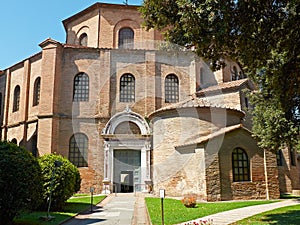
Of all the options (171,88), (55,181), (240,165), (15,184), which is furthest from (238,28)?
(171,88)

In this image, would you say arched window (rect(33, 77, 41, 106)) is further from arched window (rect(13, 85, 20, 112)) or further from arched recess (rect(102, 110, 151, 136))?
arched recess (rect(102, 110, 151, 136))

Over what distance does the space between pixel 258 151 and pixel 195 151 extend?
4.24 m

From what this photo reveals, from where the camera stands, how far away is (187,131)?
20.8 m

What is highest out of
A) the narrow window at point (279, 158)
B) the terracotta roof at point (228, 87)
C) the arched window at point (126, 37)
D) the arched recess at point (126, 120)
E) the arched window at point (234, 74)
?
the arched window at point (126, 37)

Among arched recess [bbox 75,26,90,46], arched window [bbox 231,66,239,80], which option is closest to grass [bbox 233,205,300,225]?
arched window [bbox 231,66,239,80]

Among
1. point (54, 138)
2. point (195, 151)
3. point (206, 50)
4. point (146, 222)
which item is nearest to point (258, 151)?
point (195, 151)

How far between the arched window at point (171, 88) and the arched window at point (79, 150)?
7.80 m

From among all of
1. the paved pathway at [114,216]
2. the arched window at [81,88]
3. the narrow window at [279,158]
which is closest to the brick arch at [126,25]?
the arched window at [81,88]

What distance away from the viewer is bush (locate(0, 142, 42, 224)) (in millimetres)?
9117

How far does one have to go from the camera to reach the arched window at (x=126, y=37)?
29.3 metres

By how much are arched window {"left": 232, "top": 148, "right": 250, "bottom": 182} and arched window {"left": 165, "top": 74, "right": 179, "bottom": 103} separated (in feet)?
29.7

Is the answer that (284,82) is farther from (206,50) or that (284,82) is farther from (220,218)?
(220,218)

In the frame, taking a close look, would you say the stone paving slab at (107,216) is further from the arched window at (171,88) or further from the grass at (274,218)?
the arched window at (171,88)

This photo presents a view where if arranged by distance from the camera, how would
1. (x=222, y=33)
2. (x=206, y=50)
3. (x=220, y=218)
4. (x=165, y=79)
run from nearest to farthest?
(x=222, y=33)
(x=206, y=50)
(x=220, y=218)
(x=165, y=79)
